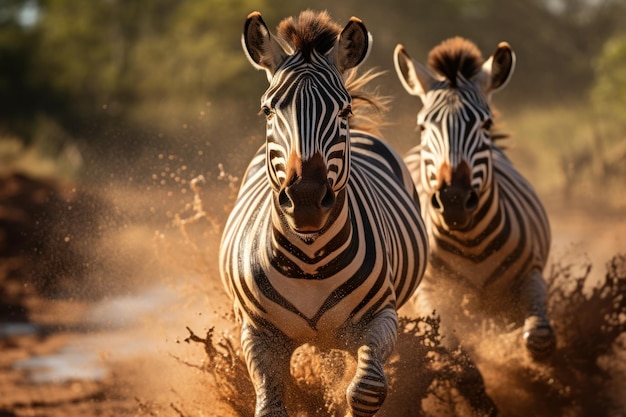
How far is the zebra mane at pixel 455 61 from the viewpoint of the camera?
698 centimetres

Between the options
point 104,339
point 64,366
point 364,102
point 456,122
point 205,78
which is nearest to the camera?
point 364,102

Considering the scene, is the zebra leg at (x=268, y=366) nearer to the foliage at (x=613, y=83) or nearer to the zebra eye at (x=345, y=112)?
the zebra eye at (x=345, y=112)

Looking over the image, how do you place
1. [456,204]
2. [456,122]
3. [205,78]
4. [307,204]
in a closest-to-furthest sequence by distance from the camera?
[307,204] < [456,204] < [456,122] < [205,78]

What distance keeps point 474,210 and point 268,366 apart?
82.5 inches

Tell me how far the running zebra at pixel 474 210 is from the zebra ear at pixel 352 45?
1569mm

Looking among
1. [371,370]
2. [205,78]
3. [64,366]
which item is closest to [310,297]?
[371,370]

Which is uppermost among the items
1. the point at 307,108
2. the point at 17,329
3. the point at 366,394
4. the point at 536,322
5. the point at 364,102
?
the point at 17,329

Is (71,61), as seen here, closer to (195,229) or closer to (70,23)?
(70,23)

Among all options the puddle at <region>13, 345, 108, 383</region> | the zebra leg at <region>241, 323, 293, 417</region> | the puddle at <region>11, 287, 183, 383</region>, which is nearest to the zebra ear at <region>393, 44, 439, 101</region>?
the zebra leg at <region>241, 323, 293, 417</region>

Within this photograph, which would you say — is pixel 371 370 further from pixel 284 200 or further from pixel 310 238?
pixel 284 200

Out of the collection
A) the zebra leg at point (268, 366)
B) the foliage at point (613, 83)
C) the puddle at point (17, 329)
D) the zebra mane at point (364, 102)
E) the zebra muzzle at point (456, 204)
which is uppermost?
the foliage at point (613, 83)

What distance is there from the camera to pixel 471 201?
638 cm

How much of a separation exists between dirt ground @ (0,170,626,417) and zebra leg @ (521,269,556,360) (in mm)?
268

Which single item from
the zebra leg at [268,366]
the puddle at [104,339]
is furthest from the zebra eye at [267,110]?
the puddle at [104,339]
